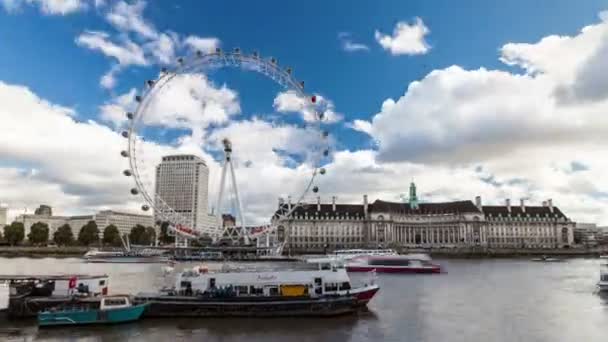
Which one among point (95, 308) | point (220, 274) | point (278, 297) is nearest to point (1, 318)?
point (95, 308)

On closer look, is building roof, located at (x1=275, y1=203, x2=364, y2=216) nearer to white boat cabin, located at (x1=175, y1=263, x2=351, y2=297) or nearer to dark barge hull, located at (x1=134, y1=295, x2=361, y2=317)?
white boat cabin, located at (x1=175, y1=263, x2=351, y2=297)

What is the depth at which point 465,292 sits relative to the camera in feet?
150

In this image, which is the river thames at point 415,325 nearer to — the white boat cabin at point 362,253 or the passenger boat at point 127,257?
the white boat cabin at point 362,253

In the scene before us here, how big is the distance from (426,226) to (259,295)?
13578 centimetres

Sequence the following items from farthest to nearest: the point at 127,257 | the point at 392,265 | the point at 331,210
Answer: the point at 331,210 < the point at 127,257 < the point at 392,265

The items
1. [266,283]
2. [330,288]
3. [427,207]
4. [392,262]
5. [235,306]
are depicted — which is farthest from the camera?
[427,207]

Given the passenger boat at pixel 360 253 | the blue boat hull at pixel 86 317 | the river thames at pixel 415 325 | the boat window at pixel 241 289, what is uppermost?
the passenger boat at pixel 360 253

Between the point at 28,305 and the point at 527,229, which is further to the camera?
the point at 527,229

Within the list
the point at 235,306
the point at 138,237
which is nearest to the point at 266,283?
the point at 235,306

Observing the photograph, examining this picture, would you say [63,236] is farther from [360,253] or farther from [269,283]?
[269,283]

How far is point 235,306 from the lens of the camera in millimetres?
32250

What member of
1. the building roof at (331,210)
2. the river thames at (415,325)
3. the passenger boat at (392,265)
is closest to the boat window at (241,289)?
the river thames at (415,325)

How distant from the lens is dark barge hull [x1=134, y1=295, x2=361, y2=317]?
105ft

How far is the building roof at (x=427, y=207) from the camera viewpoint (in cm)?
15875
